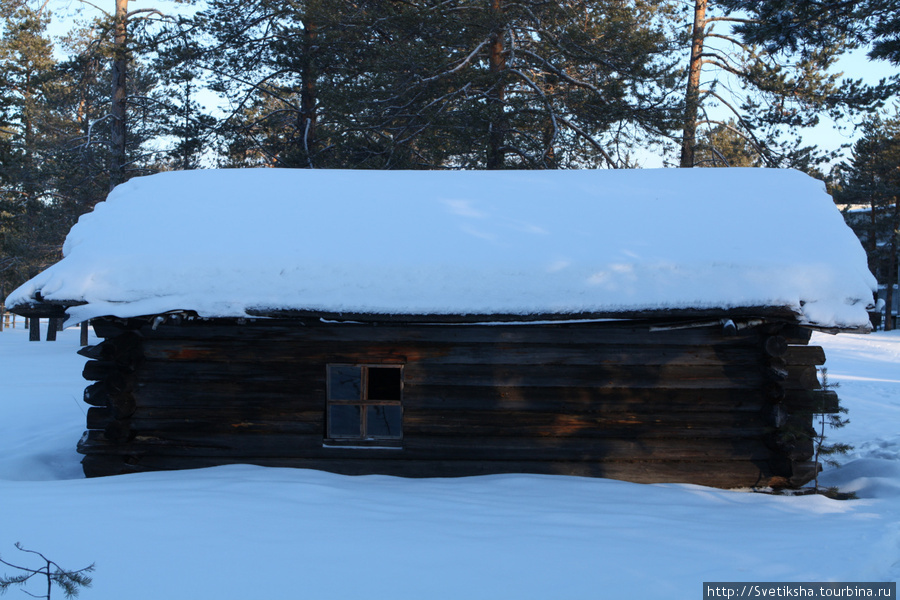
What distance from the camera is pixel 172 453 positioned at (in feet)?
21.6

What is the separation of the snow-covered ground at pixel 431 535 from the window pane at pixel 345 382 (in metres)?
2.24

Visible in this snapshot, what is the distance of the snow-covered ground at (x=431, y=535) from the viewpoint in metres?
3.96

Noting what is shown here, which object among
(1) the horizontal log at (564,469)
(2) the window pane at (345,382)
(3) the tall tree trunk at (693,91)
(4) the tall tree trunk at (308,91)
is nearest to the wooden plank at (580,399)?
(1) the horizontal log at (564,469)

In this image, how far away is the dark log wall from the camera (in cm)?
643

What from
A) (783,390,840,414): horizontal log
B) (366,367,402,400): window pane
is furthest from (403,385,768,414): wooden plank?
(366,367,402,400): window pane

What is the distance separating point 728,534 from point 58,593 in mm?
4760

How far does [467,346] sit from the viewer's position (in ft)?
21.2

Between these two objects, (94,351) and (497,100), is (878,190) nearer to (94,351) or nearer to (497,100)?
(497,100)

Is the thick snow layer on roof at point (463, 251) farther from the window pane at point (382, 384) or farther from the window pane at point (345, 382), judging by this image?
the window pane at point (382, 384)

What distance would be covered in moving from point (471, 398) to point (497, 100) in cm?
937

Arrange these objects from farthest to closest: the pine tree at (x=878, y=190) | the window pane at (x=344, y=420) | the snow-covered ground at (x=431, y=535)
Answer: the pine tree at (x=878, y=190) < the window pane at (x=344, y=420) < the snow-covered ground at (x=431, y=535)

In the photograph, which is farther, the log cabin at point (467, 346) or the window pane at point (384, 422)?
the window pane at point (384, 422)

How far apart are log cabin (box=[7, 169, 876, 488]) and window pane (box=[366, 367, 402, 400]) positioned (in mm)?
2770

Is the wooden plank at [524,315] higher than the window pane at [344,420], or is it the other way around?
the wooden plank at [524,315]
